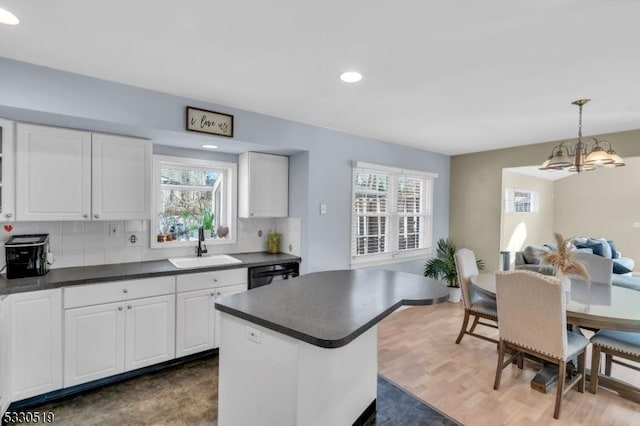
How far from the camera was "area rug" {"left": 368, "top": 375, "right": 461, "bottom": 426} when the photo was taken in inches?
71.8

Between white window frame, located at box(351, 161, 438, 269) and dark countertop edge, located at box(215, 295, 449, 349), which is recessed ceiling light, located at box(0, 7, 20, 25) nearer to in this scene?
dark countertop edge, located at box(215, 295, 449, 349)

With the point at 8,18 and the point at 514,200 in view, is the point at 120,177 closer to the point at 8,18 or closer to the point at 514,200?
the point at 8,18

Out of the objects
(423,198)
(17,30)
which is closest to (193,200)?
(17,30)

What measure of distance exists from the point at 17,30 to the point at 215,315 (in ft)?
7.95

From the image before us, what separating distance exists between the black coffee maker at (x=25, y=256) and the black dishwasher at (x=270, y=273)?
5.35 feet

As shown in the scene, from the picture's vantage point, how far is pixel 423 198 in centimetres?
513

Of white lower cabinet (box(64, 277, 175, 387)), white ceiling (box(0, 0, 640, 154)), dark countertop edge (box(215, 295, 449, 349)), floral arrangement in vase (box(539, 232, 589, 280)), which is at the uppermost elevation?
white ceiling (box(0, 0, 640, 154))

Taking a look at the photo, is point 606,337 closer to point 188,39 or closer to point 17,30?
point 188,39

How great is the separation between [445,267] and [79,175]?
4629mm

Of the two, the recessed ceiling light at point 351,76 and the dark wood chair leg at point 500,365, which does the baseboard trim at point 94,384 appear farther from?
the recessed ceiling light at point 351,76

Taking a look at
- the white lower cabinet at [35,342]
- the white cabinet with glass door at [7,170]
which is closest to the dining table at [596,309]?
the white lower cabinet at [35,342]

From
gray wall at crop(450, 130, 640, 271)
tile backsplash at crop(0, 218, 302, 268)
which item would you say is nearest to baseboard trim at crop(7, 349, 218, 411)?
tile backsplash at crop(0, 218, 302, 268)

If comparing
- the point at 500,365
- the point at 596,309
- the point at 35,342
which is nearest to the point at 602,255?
the point at 596,309

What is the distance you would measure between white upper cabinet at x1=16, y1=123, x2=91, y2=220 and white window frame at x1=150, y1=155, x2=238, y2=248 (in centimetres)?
70
